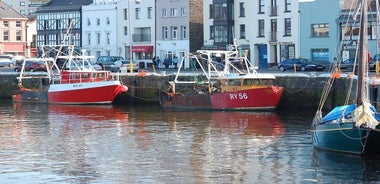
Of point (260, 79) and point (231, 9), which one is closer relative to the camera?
point (260, 79)

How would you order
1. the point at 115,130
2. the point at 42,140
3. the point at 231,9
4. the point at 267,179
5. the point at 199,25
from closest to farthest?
1. the point at 267,179
2. the point at 42,140
3. the point at 115,130
4. the point at 231,9
5. the point at 199,25

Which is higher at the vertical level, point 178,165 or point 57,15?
point 57,15

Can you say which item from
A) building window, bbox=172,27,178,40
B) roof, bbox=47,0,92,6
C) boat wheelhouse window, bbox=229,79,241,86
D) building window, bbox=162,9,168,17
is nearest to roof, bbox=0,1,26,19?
roof, bbox=47,0,92,6

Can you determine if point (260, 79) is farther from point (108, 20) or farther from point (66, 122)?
point (108, 20)

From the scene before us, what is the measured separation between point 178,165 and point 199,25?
56.6 meters

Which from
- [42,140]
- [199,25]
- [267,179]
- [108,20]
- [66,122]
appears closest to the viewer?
[267,179]

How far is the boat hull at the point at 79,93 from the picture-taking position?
184ft

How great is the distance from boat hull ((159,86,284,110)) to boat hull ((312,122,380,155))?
17.7 m

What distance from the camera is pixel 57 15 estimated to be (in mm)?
98312

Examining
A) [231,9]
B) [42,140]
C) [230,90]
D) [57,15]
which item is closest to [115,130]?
[42,140]

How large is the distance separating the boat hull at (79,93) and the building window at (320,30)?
22688 mm

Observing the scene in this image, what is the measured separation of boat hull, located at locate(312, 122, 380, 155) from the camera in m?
28.3

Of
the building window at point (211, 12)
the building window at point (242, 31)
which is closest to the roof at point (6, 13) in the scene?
the building window at point (211, 12)

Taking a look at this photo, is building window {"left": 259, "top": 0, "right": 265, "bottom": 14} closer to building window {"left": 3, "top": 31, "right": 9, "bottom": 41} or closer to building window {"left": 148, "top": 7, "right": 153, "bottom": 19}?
building window {"left": 148, "top": 7, "right": 153, "bottom": 19}
